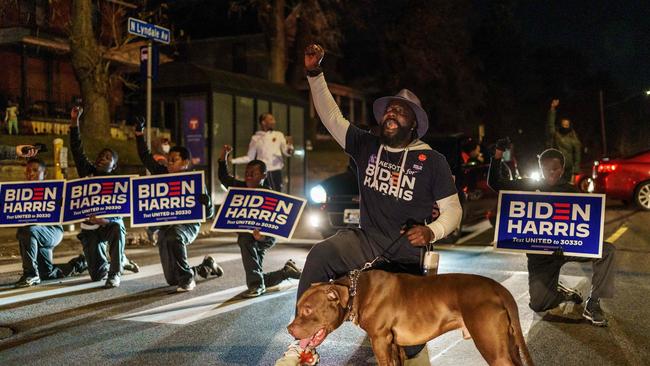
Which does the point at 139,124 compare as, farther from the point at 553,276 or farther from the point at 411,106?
the point at 553,276

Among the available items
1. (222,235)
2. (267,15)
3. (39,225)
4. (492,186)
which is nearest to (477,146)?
(222,235)

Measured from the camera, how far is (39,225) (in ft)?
28.2

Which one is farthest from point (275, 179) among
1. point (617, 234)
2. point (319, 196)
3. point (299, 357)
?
point (299, 357)

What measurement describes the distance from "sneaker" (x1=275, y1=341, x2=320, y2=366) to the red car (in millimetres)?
13909

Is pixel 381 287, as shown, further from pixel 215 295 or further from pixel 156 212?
pixel 156 212

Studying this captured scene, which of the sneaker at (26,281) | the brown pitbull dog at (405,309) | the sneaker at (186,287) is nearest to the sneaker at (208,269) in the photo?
the sneaker at (186,287)

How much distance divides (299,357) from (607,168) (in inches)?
566

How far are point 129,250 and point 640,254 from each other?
8.10 meters

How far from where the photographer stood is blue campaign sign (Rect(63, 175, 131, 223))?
8.58 metres

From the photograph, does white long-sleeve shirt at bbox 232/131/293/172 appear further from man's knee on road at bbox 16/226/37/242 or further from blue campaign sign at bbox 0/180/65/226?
man's knee on road at bbox 16/226/37/242

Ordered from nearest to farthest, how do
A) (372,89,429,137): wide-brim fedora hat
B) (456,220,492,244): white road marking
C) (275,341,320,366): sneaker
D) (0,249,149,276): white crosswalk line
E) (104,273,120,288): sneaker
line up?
Answer: 1. (275,341,320,366): sneaker
2. (372,89,429,137): wide-brim fedora hat
3. (104,273,120,288): sneaker
4. (0,249,149,276): white crosswalk line
5. (456,220,492,244): white road marking

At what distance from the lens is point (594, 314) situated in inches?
251

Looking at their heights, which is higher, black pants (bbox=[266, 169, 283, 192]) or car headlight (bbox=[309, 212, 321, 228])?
black pants (bbox=[266, 169, 283, 192])

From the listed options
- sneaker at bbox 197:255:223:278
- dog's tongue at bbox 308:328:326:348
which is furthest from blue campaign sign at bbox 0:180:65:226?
dog's tongue at bbox 308:328:326:348
